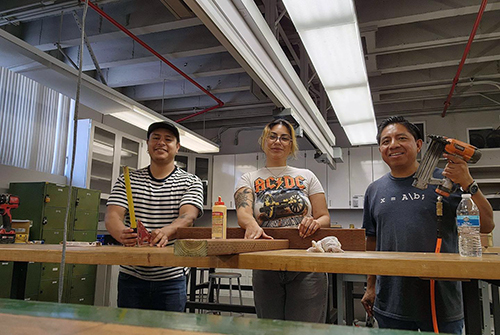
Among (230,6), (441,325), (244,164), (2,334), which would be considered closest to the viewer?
(2,334)

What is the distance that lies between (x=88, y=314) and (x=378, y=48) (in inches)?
159

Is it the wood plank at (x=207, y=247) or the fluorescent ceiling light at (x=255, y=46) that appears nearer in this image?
the wood plank at (x=207, y=247)

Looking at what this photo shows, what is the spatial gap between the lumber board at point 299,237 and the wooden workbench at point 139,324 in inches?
36.9

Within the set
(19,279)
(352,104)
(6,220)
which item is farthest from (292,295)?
(352,104)

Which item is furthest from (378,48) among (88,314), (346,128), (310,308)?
(88,314)

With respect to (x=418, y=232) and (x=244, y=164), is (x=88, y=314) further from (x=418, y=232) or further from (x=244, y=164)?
(x=244, y=164)

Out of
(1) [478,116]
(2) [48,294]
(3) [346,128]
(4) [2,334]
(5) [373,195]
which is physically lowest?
(2) [48,294]

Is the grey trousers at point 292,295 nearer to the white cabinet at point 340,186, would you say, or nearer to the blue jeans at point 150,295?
the blue jeans at point 150,295

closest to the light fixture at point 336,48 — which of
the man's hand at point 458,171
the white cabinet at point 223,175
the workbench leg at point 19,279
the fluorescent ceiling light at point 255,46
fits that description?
the fluorescent ceiling light at point 255,46

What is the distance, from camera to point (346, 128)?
393cm

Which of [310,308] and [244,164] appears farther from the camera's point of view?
[244,164]

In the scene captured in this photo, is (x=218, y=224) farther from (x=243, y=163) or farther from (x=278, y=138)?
(x=243, y=163)

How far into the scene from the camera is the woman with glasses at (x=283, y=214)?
57.2 inches

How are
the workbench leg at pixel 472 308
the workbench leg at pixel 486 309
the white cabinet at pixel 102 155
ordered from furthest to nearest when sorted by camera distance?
1. the white cabinet at pixel 102 155
2. the workbench leg at pixel 486 309
3. the workbench leg at pixel 472 308
